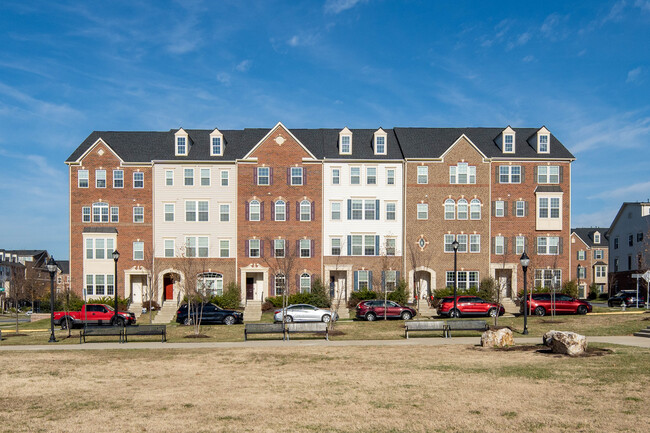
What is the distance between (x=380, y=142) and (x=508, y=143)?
35.8ft

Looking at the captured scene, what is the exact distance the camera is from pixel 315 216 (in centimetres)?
4709

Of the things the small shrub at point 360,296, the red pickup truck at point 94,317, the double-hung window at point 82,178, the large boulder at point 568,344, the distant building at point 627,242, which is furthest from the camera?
the distant building at point 627,242

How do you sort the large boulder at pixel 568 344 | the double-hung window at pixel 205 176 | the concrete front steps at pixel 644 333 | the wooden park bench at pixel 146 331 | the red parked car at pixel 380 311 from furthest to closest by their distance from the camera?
the double-hung window at pixel 205 176 < the red parked car at pixel 380 311 < the wooden park bench at pixel 146 331 < the concrete front steps at pixel 644 333 < the large boulder at pixel 568 344

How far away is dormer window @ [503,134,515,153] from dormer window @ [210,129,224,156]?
79.1ft

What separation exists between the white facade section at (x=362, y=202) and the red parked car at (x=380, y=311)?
1257 centimetres

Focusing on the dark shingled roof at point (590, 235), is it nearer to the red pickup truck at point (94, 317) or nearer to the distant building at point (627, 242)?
the distant building at point (627, 242)

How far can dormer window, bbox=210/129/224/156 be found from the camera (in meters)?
47.8

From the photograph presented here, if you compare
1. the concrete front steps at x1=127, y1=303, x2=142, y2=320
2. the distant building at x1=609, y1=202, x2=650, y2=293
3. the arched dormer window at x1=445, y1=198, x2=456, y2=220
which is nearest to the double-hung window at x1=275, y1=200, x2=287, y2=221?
the concrete front steps at x1=127, y1=303, x2=142, y2=320

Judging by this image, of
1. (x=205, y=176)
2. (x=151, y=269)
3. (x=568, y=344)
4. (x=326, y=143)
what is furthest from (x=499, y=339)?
(x=205, y=176)

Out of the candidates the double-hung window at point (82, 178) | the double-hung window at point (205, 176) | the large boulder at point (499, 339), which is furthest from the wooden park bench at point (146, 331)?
the double-hung window at point (82, 178)

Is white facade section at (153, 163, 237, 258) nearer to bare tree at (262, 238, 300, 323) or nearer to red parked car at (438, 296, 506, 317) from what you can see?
bare tree at (262, 238, 300, 323)

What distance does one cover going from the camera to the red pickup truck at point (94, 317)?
112ft

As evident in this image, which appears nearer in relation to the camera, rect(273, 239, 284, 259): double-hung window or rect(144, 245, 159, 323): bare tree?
rect(144, 245, 159, 323): bare tree

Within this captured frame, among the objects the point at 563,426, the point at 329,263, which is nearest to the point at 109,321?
the point at 329,263
